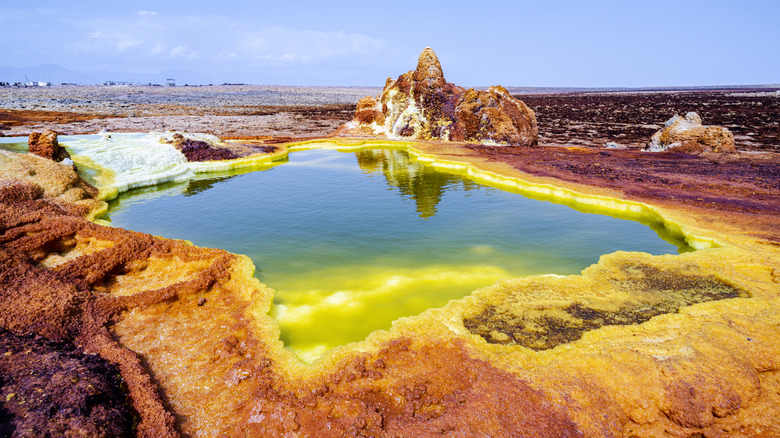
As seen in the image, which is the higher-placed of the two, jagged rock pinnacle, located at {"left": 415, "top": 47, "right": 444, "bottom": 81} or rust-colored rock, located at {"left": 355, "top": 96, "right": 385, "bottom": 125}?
jagged rock pinnacle, located at {"left": 415, "top": 47, "right": 444, "bottom": 81}

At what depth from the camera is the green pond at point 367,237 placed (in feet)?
28.0

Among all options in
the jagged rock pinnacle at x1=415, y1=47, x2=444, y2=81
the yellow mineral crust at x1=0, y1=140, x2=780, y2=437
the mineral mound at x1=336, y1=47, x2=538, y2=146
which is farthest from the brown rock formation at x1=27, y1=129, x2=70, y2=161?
the jagged rock pinnacle at x1=415, y1=47, x2=444, y2=81

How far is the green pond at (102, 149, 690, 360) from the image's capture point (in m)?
8.53

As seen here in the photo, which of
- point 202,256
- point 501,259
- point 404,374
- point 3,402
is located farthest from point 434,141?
point 3,402

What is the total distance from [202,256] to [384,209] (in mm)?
7061

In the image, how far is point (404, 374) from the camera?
6.01m

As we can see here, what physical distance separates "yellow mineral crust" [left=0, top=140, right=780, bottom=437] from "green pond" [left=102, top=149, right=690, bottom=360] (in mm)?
808

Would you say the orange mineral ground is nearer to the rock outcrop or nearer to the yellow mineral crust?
the yellow mineral crust

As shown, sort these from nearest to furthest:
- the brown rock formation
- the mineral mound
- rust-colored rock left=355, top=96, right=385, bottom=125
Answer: the brown rock formation → the mineral mound → rust-colored rock left=355, top=96, right=385, bottom=125

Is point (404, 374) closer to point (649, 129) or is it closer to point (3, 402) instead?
point (3, 402)

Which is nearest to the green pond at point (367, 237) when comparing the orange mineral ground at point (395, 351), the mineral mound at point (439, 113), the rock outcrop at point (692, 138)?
the orange mineral ground at point (395, 351)

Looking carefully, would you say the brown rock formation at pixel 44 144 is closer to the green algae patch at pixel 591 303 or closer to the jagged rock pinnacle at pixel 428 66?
the green algae patch at pixel 591 303

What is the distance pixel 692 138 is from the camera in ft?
80.2

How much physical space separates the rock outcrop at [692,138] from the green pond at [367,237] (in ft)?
52.1
